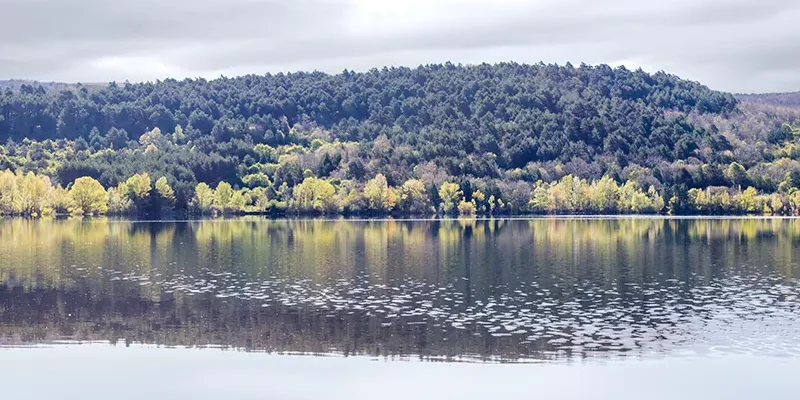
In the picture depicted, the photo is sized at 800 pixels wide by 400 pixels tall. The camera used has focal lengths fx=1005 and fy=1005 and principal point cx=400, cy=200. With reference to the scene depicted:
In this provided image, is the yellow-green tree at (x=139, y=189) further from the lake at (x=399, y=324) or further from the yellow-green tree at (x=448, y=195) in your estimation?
the lake at (x=399, y=324)

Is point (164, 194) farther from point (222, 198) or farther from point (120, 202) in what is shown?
A: point (222, 198)

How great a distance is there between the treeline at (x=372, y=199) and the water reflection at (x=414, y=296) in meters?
74.3

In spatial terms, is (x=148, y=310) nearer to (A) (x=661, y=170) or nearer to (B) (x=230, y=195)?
(B) (x=230, y=195)

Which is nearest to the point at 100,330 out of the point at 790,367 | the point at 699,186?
the point at 790,367

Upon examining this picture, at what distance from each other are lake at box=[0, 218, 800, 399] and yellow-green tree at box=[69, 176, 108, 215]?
3374 inches

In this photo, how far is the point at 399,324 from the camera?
39.1 meters

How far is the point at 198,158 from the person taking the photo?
606 ft

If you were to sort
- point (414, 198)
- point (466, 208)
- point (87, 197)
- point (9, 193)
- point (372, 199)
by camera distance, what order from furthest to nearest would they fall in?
point (466, 208)
point (414, 198)
point (372, 199)
point (87, 197)
point (9, 193)

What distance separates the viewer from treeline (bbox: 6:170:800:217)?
157 meters

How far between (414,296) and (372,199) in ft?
395

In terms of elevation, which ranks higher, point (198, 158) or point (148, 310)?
point (198, 158)

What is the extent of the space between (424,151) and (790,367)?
552 ft

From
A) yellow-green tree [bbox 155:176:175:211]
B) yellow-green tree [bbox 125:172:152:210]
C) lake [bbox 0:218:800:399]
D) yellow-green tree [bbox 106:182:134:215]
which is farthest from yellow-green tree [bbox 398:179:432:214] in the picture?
lake [bbox 0:218:800:399]

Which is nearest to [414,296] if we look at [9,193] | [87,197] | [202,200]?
[87,197]
